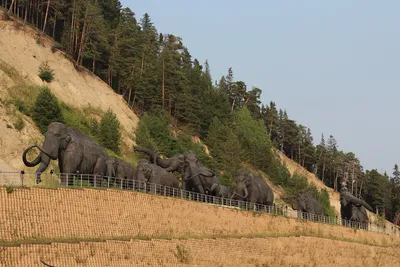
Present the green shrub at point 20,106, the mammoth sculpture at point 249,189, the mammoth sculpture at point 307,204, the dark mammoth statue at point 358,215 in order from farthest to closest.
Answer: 1. the dark mammoth statue at point 358,215
2. the green shrub at point 20,106
3. the mammoth sculpture at point 307,204
4. the mammoth sculpture at point 249,189

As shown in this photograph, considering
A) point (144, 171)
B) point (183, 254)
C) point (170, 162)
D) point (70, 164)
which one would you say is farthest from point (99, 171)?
point (170, 162)

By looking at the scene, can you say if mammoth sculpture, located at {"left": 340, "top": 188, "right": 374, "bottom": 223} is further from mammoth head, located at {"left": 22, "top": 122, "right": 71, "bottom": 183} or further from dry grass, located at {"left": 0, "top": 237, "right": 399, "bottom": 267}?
mammoth head, located at {"left": 22, "top": 122, "right": 71, "bottom": 183}

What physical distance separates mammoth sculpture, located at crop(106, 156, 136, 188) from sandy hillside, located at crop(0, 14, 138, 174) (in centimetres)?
1576

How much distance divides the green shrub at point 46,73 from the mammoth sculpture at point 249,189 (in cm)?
2275

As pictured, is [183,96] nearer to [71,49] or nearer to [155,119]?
[155,119]

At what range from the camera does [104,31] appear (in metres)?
70.8

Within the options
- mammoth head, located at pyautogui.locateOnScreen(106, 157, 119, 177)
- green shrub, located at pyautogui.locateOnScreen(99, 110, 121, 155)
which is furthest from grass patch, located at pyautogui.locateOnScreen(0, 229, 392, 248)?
green shrub, located at pyautogui.locateOnScreen(99, 110, 121, 155)

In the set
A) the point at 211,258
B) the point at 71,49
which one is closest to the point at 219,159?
the point at 71,49

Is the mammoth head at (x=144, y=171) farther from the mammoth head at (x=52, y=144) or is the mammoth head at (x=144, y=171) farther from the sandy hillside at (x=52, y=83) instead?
the sandy hillside at (x=52, y=83)

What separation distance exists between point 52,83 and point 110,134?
8559mm

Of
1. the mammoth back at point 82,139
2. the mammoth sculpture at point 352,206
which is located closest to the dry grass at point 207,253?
the mammoth sculpture at point 352,206

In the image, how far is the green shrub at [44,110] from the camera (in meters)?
51.3

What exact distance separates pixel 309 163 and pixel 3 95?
68898 mm

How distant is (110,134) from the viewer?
2176 inches
